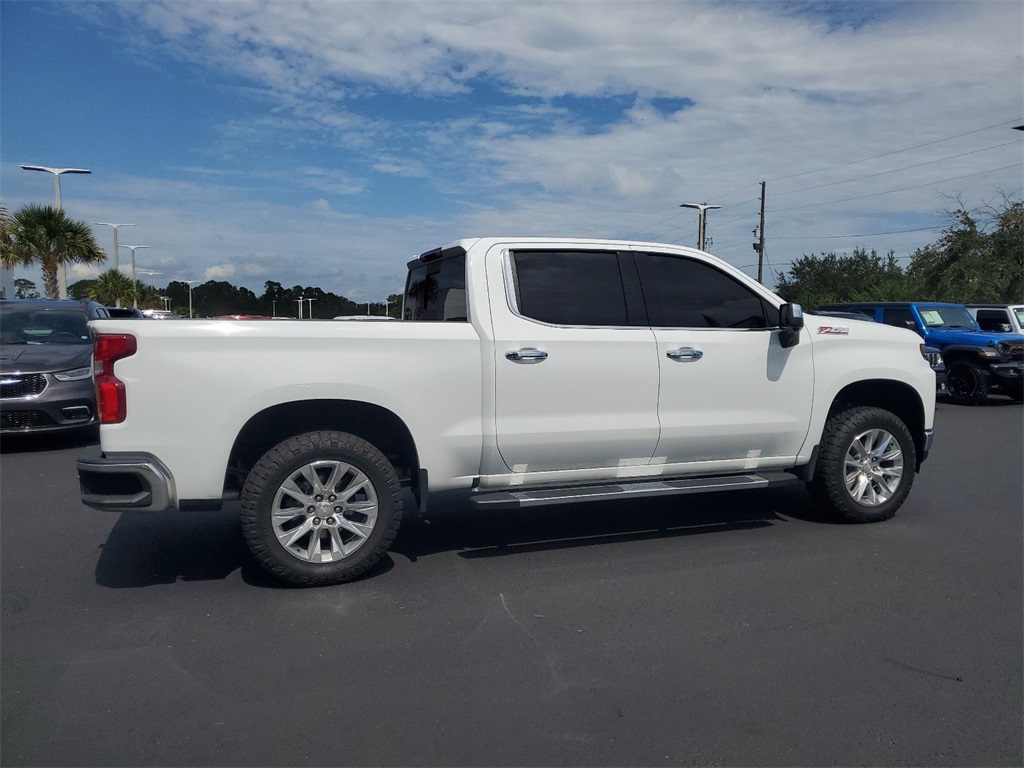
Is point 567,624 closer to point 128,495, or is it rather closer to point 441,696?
point 441,696

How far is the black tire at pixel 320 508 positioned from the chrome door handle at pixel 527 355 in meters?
0.95

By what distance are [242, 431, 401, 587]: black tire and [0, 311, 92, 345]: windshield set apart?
6644mm

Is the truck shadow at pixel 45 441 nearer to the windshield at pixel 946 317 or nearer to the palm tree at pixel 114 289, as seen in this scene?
the windshield at pixel 946 317

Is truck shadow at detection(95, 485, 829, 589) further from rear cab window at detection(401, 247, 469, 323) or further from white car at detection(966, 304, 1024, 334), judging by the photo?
white car at detection(966, 304, 1024, 334)

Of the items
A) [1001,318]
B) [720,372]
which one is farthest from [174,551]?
[1001,318]

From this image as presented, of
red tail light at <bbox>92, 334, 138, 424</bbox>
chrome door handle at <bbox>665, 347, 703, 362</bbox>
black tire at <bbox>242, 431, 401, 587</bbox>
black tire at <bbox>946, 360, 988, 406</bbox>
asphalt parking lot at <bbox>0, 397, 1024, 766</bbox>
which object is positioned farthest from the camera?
black tire at <bbox>946, 360, 988, 406</bbox>

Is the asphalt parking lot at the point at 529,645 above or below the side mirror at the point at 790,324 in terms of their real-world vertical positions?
below

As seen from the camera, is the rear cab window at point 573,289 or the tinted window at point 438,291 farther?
the tinted window at point 438,291

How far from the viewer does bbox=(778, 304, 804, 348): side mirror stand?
18.1ft


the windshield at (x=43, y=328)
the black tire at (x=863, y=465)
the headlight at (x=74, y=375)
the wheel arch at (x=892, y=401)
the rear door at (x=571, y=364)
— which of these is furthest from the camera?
the windshield at (x=43, y=328)

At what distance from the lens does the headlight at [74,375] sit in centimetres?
906

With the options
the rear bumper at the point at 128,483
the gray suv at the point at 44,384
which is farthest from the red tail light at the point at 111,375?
the gray suv at the point at 44,384

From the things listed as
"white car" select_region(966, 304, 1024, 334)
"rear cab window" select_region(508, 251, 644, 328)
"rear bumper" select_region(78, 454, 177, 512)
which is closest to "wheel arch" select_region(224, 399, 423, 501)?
"rear bumper" select_region(78, 454, 177, 512)

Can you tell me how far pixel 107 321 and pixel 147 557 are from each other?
5.39ft
